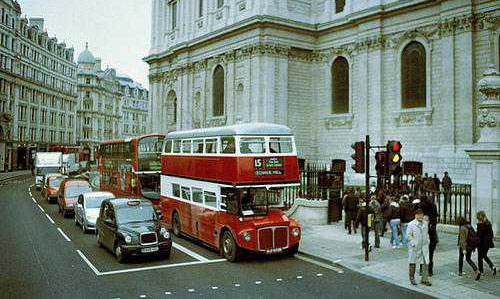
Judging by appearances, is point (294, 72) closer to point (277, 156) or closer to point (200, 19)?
point (200, 19)

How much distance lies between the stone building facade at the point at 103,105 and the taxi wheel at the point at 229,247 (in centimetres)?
8768


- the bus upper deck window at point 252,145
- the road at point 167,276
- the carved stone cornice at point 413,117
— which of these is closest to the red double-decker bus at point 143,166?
the road at point 167,276

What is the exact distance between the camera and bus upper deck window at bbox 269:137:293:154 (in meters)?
14.8

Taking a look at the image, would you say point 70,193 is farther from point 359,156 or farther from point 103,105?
point 103,105

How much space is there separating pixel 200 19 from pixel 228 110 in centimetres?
1083

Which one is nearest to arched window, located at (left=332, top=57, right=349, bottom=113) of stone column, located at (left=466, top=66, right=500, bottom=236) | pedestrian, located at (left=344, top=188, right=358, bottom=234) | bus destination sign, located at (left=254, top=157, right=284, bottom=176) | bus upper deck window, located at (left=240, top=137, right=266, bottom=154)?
pedestrian, located at (left=344, top=188, right=358, bottom=234)

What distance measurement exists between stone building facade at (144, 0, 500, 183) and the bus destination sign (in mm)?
17376

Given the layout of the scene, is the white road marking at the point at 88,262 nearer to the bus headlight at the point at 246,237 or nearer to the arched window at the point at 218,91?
the bus headlight at the point at 246,237

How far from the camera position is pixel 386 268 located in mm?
12867

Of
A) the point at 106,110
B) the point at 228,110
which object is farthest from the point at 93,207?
the point at 106,110

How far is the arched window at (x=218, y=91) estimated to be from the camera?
1678 inches

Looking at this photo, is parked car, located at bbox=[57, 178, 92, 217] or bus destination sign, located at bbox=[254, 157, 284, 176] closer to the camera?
bus destination sign, located at bbox=[254, 157, 284, 176]

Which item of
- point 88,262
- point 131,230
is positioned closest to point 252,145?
point 131,230

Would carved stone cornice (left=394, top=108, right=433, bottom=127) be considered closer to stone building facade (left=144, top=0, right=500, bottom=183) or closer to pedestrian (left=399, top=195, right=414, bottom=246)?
stone building facade (left=144, top=0, right=500, bottom=183)
